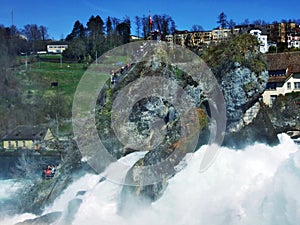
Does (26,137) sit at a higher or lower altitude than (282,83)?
lower

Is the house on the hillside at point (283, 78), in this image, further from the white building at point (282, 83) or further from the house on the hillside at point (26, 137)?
the house on the hillside at point (26, 137)

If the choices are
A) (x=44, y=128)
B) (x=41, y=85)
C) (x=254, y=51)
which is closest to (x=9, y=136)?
(x=44, y=128)

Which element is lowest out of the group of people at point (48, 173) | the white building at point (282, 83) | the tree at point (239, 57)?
the group of people at point (48, 173)

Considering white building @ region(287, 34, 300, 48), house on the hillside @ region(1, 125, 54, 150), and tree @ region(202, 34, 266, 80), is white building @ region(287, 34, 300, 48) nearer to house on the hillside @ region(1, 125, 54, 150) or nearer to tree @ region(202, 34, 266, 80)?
house on the hillside @ region(1, 125, 54, 150)

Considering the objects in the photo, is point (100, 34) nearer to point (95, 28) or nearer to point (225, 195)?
point (95, 28)

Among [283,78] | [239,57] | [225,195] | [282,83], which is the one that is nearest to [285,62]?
[283,78]

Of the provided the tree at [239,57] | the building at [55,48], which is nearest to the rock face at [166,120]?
the tree at [239,57]
